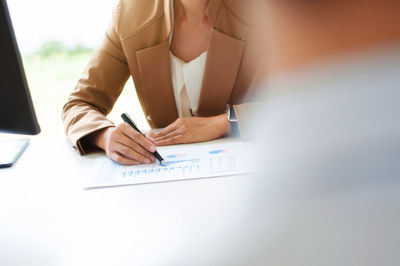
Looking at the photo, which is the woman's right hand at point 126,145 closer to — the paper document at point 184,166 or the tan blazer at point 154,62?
the paper document at point 184,166

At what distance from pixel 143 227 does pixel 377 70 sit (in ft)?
1.85

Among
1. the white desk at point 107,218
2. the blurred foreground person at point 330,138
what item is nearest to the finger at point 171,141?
the white desk at point 107,218

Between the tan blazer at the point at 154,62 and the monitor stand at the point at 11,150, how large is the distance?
14 centimetres

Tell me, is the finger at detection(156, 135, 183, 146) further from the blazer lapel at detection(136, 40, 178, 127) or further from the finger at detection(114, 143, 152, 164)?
the blazer lapel at detection(136, 40, 178, 127)

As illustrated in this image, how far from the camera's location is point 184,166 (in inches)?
39.4

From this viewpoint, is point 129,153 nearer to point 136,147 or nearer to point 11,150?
point 136,147

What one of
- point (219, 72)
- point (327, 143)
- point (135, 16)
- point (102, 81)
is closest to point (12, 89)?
point (102, 81)

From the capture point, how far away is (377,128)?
0.37 metres

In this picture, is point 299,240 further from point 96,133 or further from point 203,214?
point 96,133

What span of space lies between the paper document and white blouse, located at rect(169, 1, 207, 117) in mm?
389

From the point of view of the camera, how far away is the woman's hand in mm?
1153

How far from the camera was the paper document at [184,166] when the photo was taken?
0.95 meters

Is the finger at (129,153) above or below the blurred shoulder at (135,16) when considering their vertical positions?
below

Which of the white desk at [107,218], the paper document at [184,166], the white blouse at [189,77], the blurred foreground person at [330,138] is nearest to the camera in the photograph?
the blurred foreground person at [330,138]
